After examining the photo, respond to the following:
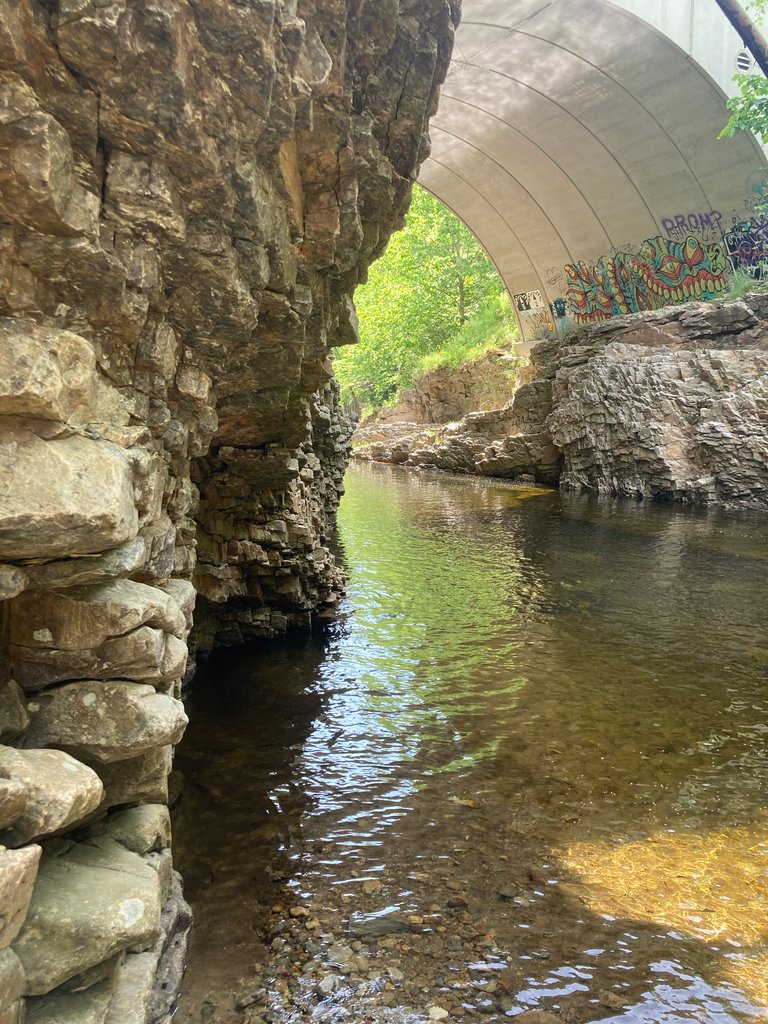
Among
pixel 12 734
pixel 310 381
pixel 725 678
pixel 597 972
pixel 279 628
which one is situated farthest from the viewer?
pixel 279 628

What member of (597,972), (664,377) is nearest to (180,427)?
(597,972)

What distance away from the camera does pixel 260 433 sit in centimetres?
739

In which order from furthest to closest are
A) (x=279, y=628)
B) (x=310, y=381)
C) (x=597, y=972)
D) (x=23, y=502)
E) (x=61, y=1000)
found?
(x=279, y=628) < (x=310, y=381) < (x=597, y=972) < (x=23, y=502) < (x=61, y=1000)

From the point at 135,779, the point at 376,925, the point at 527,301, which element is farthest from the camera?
the point at 527,301

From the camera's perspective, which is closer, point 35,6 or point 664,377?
point 35,6

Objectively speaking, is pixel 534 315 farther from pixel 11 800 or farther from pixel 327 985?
pixel 11 800

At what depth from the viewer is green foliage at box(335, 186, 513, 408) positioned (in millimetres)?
39312

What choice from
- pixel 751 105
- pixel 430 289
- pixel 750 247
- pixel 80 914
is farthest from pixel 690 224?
pixel 80 914

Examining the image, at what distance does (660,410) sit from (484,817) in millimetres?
20539

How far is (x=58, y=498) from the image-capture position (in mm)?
2797

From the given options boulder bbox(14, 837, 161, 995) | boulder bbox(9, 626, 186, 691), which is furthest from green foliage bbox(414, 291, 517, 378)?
boulder bbox(14, 837, 161, 995)

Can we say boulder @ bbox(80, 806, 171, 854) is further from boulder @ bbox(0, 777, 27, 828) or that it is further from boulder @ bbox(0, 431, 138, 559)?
boulder @ bbox(0, 431, 138, 559)

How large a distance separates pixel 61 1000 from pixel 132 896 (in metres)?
0.38

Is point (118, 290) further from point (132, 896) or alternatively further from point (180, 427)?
point (132, 896)
